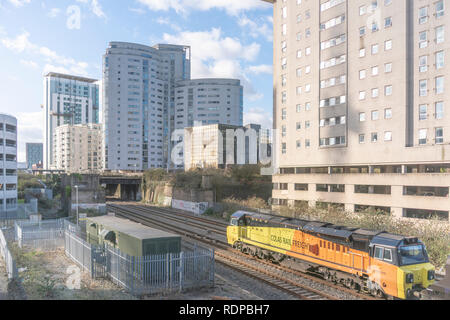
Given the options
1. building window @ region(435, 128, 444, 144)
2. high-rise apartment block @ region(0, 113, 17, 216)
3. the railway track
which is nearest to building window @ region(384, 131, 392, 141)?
building window @ region(435, 128, 444, 144)

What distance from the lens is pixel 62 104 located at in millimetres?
184000

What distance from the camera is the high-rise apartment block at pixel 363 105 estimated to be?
3269cm

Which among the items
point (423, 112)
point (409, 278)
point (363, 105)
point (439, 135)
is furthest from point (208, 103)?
point (409, 278)

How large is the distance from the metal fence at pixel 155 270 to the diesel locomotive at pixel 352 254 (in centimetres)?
536

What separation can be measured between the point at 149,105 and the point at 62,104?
75145 mm

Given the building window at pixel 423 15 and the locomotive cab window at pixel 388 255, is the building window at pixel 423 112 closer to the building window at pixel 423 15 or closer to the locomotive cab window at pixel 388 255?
the building window at pixel 423 15

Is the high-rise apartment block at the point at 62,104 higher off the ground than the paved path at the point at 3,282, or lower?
higher

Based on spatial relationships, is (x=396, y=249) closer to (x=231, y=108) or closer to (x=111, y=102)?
(x=111, y=102)

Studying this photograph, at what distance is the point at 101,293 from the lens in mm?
15117

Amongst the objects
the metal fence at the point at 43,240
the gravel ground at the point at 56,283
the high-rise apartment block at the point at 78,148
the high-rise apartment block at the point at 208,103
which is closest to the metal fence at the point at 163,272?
the gravel ground at the point at 56,283

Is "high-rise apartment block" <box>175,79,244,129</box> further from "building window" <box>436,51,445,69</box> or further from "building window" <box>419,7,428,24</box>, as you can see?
"building window" <box>436,51,445,69</box>

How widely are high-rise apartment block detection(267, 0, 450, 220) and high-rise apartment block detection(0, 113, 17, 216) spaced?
3835 centimetres

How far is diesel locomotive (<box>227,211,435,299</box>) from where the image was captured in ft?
45.9
